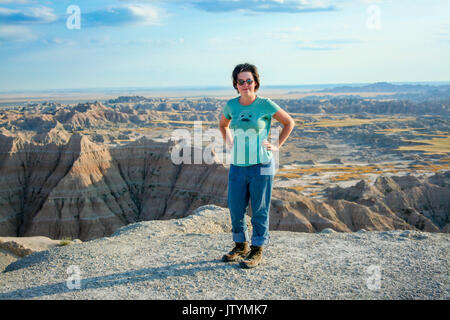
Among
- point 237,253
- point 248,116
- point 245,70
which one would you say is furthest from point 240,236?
point 245,70

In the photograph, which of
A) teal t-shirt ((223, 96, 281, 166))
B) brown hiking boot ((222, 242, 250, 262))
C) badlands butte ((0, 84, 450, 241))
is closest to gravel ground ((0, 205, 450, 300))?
brown hiking boot ((222, 242, 250, 262))

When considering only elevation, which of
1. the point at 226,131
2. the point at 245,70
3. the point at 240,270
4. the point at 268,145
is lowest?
the point at 240,270

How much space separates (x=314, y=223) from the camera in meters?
24.0

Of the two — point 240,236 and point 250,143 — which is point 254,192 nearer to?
point 250,143

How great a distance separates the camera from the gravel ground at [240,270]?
5.70 m

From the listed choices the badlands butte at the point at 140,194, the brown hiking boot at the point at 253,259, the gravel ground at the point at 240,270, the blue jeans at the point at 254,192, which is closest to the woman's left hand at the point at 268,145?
the blue jeans at the point at 254,192

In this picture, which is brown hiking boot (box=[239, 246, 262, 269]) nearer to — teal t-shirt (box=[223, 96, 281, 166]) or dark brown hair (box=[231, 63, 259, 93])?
teal t-shirt (box=[223, 96, 281, 166])

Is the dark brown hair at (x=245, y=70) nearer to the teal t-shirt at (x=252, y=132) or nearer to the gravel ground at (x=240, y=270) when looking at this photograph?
the teal t-shirt at (x=252, y=132)

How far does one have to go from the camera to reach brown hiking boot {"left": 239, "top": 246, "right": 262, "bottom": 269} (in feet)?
21.1

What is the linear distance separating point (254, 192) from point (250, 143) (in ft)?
2.57

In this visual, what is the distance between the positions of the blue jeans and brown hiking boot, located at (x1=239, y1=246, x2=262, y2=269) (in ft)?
0.41

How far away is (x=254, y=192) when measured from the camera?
6.19 m

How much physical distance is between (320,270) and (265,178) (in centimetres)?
181

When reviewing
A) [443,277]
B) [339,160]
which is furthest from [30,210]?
[339,160]
